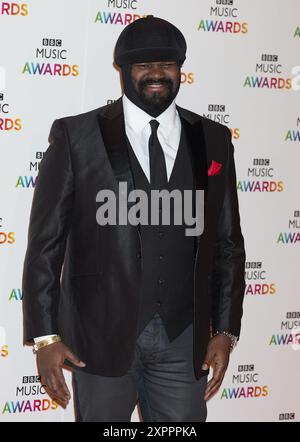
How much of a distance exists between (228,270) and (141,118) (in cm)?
69

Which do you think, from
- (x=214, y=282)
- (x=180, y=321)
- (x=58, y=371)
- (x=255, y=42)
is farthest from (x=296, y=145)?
(x=58, y=371)

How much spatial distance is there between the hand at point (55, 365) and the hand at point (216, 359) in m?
0.55

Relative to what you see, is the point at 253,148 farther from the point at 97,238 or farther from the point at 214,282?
the point at 97,238

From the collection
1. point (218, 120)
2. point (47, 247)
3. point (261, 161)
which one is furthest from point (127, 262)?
point (261, 161)

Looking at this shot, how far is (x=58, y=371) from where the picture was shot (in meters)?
2.31

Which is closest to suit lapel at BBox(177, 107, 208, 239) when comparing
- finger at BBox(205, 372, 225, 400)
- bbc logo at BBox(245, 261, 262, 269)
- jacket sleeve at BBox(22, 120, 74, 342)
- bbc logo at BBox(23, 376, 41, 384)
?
jacket sleeve at BBox(22, 120, 74, 342)

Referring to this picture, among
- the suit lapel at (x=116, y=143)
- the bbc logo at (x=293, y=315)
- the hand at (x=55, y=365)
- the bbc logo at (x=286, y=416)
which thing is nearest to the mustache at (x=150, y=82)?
the suit lapel at (x=116, y=143)

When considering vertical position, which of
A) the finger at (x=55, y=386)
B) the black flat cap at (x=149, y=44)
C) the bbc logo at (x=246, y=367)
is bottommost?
the bbc logo at (x=246, y=367)

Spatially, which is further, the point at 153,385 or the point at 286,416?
the point at 286,416

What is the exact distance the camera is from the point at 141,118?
2.43 metres

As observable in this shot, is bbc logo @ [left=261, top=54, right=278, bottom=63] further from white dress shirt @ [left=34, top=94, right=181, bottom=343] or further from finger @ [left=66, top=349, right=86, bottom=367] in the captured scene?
finger @ [left=66, top=349, right=86, bottom=367]

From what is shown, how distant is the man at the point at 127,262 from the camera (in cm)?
232

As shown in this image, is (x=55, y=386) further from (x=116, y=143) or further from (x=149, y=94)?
(x=149, y=94)

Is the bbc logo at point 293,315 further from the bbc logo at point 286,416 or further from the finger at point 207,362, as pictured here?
the finger at point 207,362
